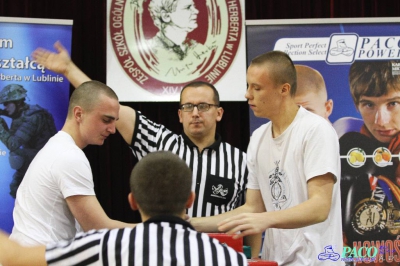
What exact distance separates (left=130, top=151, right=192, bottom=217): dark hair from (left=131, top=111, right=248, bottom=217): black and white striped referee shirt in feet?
6.76

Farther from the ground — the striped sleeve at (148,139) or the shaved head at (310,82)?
the shaved head at (310,82)

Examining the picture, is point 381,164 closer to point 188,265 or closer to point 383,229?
point 383,229

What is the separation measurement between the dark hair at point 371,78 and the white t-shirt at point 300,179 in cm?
205

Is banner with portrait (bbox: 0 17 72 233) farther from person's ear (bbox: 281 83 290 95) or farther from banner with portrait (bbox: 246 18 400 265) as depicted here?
person's ear (bbox: 281 83 290 95)

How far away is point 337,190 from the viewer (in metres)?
2.61

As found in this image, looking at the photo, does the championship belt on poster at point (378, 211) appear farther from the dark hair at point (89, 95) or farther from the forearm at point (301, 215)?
Result: the dark hair at point (89, 95)

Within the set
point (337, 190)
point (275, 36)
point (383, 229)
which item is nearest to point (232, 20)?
point (275, 36)

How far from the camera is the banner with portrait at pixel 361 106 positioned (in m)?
4.44

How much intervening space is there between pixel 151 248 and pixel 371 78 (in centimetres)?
342

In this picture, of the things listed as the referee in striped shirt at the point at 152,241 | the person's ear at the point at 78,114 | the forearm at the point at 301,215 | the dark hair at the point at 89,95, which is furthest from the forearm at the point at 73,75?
the referee in striped shirt at the point at 152,241

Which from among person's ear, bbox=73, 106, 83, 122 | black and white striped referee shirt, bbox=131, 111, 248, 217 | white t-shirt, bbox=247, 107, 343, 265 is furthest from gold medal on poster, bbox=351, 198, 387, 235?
person's ear, bbox=73, 106, 83, 122

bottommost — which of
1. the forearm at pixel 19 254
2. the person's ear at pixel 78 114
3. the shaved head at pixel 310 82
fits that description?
the forearm at pixel 19 254

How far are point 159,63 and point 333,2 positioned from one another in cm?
173

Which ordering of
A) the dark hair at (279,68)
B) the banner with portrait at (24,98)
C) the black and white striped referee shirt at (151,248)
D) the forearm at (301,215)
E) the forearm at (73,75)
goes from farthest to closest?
the banner with portrait at (24,98) < the forearm at (73,75) < the dark hair at (279,68) < the forearm at (301,215) < the black and white striped referee shirt at (151,248)
